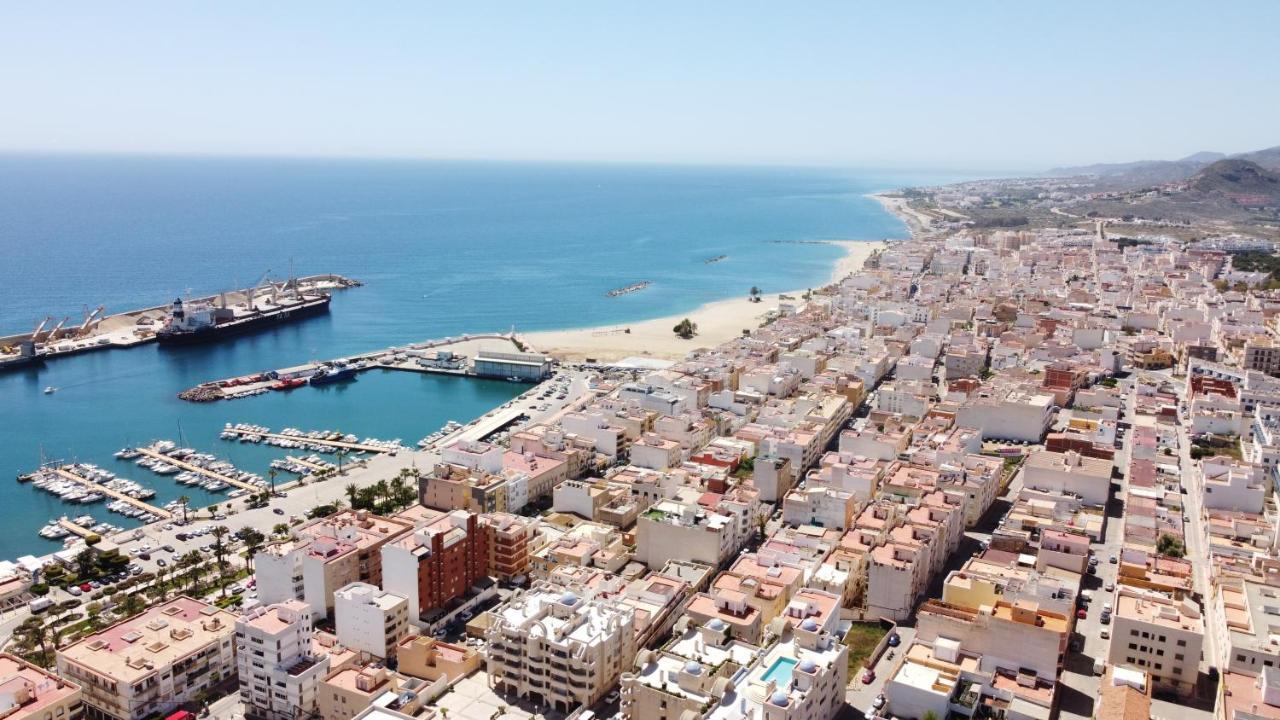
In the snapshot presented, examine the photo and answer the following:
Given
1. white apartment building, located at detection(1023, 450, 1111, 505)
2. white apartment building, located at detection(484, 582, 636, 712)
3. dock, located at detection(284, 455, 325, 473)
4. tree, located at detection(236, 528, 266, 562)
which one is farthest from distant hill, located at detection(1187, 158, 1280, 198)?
tree, located at detection(236, 528, 266, 562)

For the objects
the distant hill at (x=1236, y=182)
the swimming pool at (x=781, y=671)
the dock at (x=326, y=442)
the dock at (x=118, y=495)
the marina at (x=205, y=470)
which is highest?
the distant hill at (x=1236, y=182)

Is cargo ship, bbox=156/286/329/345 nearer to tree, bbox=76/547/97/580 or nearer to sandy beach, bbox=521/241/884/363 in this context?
sandy beach, bbox=521/241/884/363

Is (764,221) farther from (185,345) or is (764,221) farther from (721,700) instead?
(721,700)

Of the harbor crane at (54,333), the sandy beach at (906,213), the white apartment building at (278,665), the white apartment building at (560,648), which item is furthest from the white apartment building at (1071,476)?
the sandy beach at (906,213)

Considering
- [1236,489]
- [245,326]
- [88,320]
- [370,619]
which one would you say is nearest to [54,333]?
[88,320]

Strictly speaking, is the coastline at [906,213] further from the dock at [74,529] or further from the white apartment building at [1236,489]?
the dock at [74,529]

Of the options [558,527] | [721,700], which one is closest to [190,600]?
[558,527]

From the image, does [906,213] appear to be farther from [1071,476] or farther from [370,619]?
[370,619]
